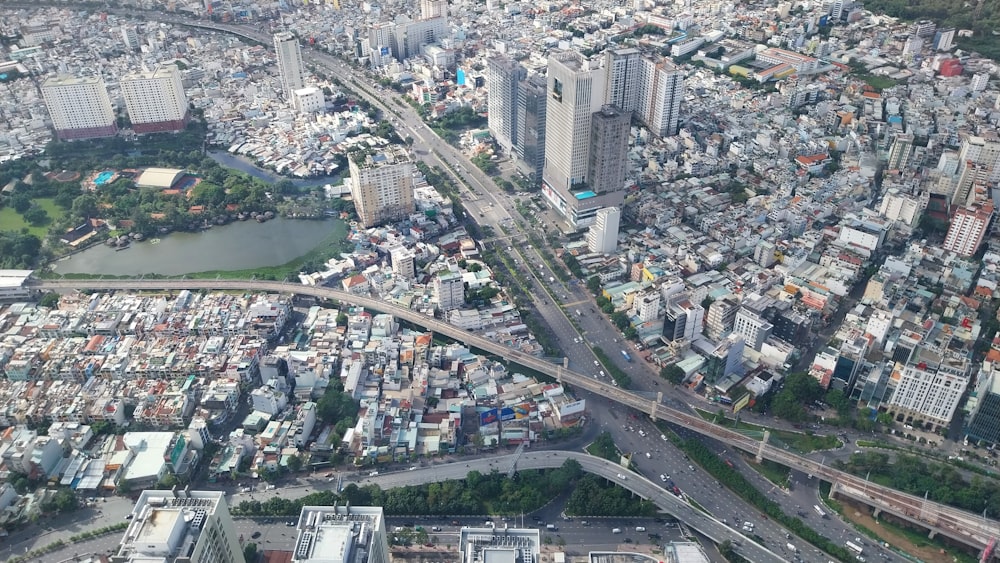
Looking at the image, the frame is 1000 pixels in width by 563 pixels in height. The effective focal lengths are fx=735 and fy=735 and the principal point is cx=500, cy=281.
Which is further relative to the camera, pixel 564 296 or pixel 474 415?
pixel 564 296

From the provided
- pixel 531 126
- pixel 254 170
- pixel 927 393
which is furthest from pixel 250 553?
pixel 254 170

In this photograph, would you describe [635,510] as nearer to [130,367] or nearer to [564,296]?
[564,296]

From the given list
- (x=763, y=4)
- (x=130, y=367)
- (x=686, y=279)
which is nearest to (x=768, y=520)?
(x=686, y=279)

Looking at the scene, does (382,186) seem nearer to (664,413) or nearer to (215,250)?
(215,250)

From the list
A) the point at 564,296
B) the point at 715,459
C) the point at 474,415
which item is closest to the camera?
the point at 715,459

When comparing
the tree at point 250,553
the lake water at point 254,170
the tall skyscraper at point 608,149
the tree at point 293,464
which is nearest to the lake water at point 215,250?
the lake water at point 254,170

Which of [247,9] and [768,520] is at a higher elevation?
[247,9]

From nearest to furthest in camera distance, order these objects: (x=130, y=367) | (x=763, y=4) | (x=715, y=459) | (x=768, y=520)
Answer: (x=768, y=520)
(x=715, y=459)
(x=130, y=367)
(x=763, y=4)
